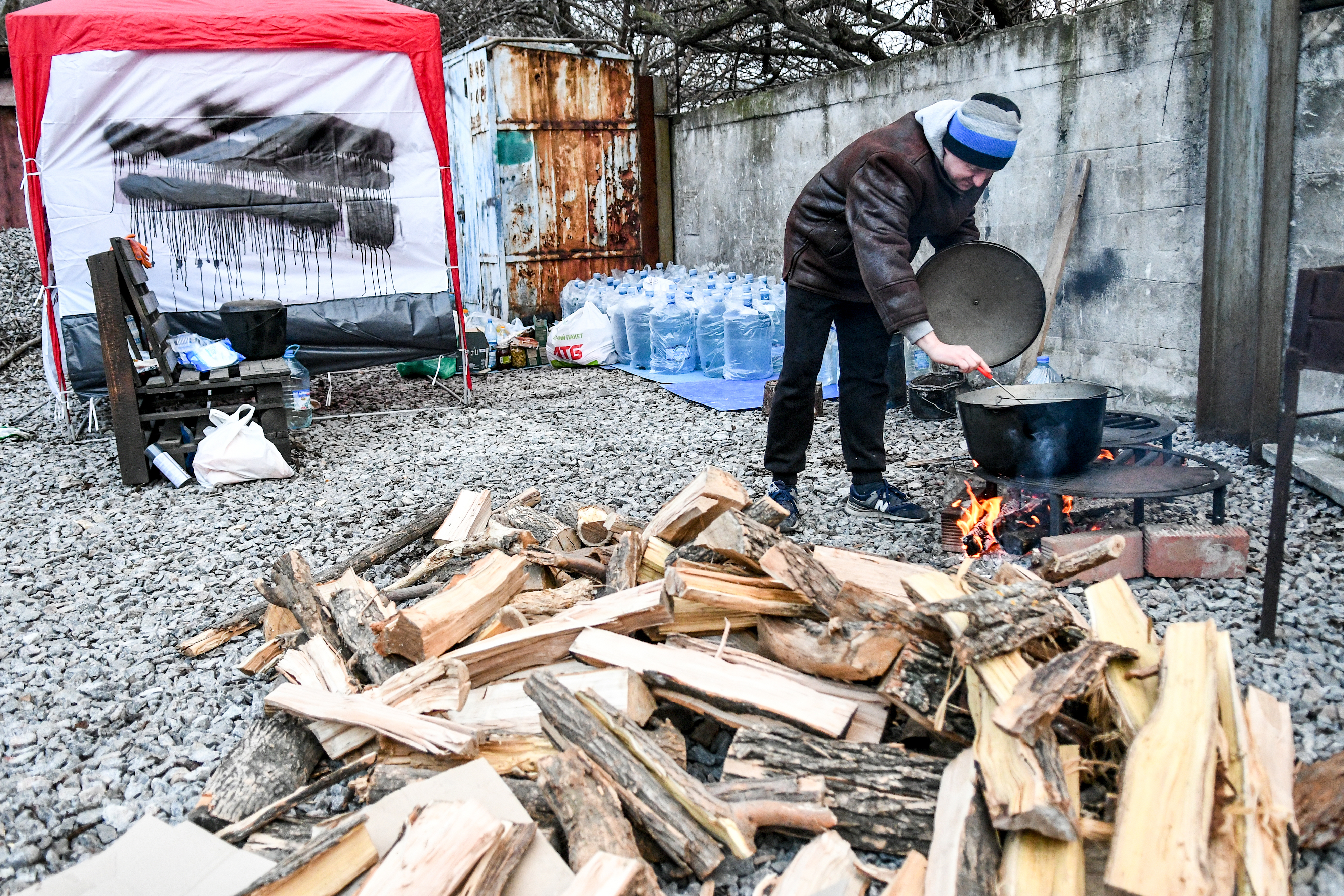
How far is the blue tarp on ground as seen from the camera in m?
7.22

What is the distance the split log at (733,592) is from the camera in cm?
270

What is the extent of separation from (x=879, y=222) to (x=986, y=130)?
0.48 m

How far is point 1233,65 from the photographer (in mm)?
4918

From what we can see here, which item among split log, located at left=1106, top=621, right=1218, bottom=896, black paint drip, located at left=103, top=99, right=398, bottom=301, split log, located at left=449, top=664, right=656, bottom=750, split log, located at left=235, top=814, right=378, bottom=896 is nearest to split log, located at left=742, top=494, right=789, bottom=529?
split log, located at left=449, top=664, right=656, bottom=750

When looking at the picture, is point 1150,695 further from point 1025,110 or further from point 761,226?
point 761,226

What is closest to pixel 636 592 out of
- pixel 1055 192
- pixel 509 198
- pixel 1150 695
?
pixel 1150 695

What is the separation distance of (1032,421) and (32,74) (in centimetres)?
652

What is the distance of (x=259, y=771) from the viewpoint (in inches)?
95.3

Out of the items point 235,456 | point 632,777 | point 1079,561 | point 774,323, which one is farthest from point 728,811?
point 774,323

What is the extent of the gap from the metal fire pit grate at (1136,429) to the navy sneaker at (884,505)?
0.80 metres

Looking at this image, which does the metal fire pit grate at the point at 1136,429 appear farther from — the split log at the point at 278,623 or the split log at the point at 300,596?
the split log at the point at 278,623

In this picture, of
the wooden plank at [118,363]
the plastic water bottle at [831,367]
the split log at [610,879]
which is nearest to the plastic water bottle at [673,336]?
the plastic water bottle at [831,367]

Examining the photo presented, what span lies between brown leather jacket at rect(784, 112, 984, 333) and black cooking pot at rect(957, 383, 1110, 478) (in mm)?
445

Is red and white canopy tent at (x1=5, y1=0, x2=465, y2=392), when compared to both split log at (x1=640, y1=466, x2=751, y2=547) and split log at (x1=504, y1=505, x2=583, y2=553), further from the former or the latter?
split log at (x1=640, y1=466, x2=751, y2=547)
